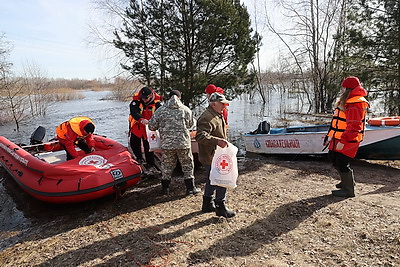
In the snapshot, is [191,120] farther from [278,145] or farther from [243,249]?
[278,145]

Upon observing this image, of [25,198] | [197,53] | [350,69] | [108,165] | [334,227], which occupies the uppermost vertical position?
[197,53]

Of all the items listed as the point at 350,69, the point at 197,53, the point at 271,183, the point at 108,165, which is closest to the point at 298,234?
the point at 271,183

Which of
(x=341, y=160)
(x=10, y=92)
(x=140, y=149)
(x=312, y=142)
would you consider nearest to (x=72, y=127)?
(x=140, y=149)

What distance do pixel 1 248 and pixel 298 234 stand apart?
3.65 m

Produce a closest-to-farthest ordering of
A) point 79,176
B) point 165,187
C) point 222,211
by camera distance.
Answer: point 222,211, point 79,176, point 165,187

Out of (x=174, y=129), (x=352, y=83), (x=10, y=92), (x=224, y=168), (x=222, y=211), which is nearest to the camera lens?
(x=224, y=168)

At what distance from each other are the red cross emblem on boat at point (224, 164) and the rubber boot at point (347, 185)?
1.81 m

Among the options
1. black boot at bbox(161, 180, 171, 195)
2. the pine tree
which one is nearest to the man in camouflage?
black boot at bbox(161, 180, 171, 195)

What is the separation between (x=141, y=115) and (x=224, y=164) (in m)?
2.59

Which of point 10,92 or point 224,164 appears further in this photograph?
point 10,92

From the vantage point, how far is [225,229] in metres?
3.38

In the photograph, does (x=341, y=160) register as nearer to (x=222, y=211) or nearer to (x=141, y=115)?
(x=222, y=211)

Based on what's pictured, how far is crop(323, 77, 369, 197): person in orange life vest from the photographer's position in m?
3.66

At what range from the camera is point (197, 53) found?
1052 cm
